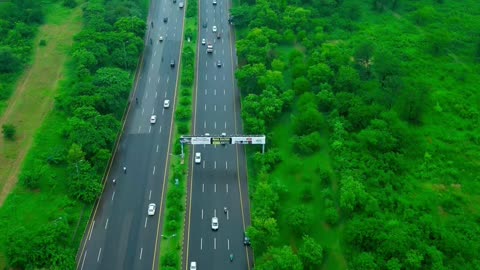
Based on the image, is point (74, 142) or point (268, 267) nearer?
point (268, 267)

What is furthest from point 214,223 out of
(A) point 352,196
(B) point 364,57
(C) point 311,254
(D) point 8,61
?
(D) point 8,61

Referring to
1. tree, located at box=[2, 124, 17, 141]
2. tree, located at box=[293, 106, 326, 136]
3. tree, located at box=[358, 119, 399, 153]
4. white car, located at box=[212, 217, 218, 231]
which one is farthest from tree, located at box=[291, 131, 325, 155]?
tree, located at box=[2, 124, 17, 141]

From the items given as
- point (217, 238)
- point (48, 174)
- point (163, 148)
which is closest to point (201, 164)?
point (163, 148)

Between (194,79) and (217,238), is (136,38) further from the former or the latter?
(217,238)

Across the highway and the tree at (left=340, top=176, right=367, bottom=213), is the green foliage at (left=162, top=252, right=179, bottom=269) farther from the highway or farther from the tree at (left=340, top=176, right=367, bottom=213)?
the tree at (left=340, top=176, right=367, bottom=213)

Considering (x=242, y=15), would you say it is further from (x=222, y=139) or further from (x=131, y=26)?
(x=222, y=139)

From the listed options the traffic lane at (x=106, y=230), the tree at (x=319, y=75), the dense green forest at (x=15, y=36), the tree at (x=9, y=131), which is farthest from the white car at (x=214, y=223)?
the dense green forest at (x=15, y=36)
